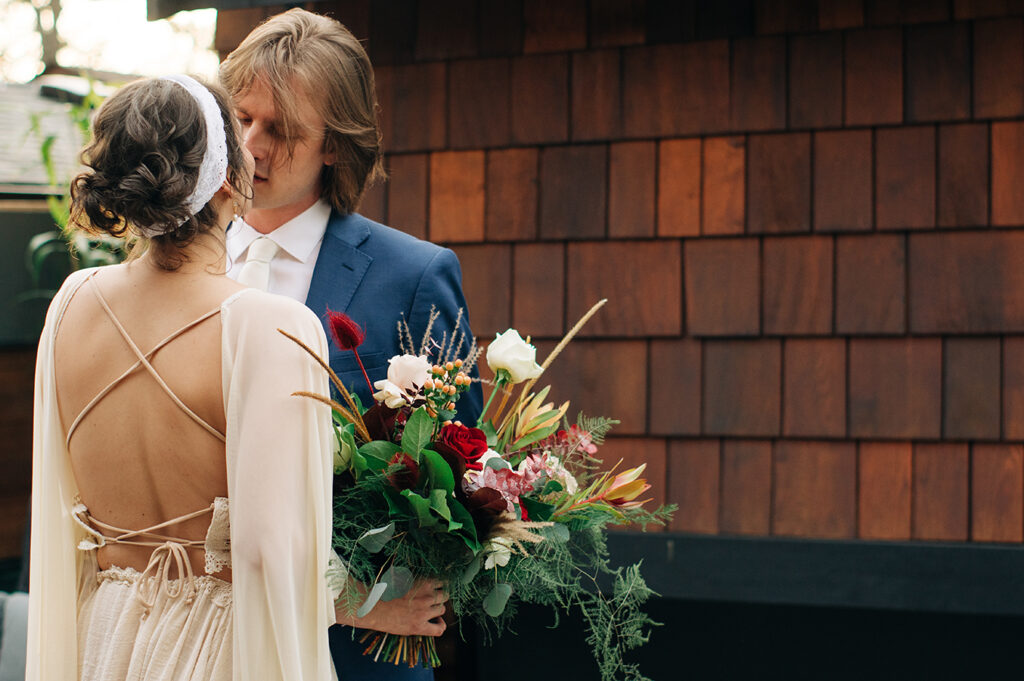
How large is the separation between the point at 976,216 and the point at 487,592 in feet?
6.32

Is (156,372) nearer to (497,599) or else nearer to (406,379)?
(406,379)

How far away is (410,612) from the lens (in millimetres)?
1499

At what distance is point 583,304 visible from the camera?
3.04 m

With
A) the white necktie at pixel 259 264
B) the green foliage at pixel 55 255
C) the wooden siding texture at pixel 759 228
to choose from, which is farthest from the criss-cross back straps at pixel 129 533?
the green foliage at pixel 55 255

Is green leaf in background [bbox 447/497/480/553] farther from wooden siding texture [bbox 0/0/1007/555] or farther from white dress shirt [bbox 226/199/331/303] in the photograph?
wooden siding texture [bbox 0/0/1007/555]

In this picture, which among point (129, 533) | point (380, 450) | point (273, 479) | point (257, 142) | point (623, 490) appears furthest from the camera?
point (257, 142)

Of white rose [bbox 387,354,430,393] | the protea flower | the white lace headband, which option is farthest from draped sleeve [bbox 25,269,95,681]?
the protea flower

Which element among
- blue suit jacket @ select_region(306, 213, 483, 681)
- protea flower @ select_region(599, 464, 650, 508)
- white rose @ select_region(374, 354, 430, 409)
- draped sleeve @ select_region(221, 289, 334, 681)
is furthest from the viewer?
blue suit jacket @ select_region(306, 213, 483, 681)

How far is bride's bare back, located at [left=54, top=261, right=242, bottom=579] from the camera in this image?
4.21 feet

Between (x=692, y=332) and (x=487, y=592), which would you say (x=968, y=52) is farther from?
(x=487, y=592)

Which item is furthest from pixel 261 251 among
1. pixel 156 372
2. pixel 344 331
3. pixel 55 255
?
pixel 55 255

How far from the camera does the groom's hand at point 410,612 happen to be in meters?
1.49

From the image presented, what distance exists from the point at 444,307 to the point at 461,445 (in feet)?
1.87

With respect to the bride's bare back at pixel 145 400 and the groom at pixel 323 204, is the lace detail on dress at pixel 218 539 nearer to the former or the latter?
the bride's bare back at pixel 145 400
